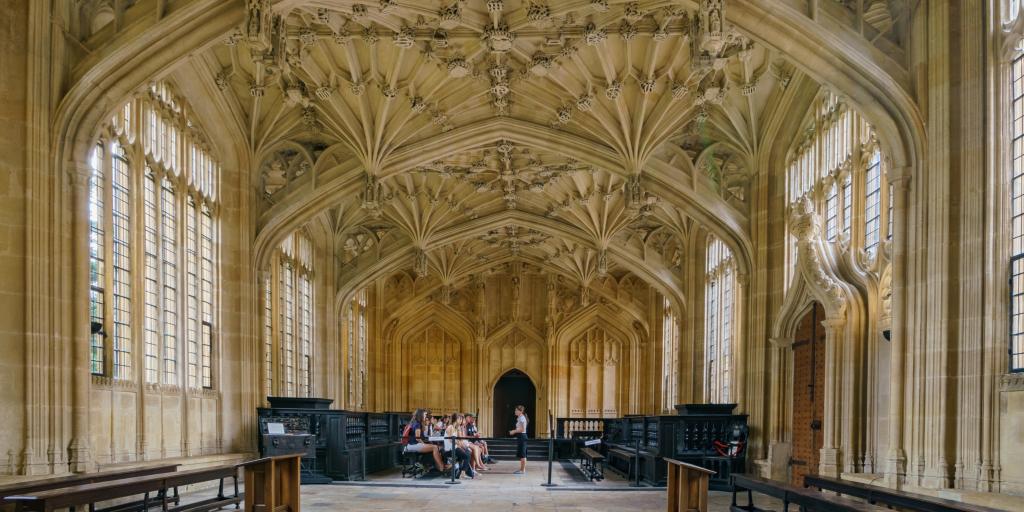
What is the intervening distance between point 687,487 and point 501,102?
11351 mm

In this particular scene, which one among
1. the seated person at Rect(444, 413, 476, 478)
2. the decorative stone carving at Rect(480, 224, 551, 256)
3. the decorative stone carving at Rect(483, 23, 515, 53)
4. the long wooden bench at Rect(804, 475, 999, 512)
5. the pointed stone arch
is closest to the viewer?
the long wooden bench at Rect(804, 475, 999, 512)

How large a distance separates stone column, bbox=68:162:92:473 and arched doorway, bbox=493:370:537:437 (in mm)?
29240

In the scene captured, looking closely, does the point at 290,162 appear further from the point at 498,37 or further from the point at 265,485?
the point at 265,485

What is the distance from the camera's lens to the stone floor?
48.0 ft

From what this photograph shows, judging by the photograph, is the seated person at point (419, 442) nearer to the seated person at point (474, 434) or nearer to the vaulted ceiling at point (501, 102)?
the seated person at point (474, 434)

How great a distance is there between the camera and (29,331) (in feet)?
40.8

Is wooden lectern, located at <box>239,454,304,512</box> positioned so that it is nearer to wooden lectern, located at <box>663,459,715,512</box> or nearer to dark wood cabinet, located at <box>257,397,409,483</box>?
wooden lectern, located at <box>663,459,715,512</box>

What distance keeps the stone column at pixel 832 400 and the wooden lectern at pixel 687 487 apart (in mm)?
4724

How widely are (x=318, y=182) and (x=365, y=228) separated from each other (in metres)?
8.73

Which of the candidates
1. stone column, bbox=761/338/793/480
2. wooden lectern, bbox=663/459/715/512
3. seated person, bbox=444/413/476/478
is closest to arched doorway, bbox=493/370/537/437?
seated person, bbox=444/413/476/478

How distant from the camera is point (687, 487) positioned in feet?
37.8

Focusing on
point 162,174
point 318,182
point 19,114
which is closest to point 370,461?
point 318,182

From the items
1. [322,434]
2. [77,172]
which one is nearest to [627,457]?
[322,434]

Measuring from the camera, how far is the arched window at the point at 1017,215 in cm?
1061
